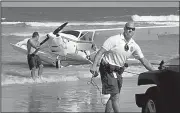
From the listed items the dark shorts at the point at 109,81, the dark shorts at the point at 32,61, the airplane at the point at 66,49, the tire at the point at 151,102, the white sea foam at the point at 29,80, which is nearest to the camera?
the tire at the point at 151,102

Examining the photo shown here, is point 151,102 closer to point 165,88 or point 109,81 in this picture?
point 165,88

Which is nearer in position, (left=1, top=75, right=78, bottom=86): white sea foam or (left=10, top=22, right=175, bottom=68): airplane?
(left=1, top=75, right=78, bottom=86): white sea foam

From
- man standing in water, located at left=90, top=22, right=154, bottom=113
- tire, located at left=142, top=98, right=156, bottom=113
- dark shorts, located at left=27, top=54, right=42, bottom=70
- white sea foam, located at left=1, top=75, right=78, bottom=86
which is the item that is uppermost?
man standing in water, located at left=90, top=22, right=154, bottom=113

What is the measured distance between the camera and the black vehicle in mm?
7793

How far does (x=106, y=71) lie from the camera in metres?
9.18

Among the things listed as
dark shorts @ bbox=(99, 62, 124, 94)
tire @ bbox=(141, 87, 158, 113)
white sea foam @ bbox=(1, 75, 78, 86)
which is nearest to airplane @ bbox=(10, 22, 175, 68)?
white sea foam @ bbox=(1, 75, 78, 86)

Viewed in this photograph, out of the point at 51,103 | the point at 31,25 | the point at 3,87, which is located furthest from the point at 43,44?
the point at 31,25

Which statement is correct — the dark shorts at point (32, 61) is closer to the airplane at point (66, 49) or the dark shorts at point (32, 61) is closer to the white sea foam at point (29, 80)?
the white sea foam at point (29, 80)

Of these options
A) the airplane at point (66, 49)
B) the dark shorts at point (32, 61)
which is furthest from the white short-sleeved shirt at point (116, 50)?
the airplane at point (66, 49)

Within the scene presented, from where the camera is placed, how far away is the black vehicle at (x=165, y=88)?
25.6ft

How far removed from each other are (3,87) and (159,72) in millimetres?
7364

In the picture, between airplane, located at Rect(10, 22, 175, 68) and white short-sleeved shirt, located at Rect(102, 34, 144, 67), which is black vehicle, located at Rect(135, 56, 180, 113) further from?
airplane, located at Rect(10, 22, 175, 68)

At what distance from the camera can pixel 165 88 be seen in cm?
794

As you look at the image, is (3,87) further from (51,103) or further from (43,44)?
(43,44)
